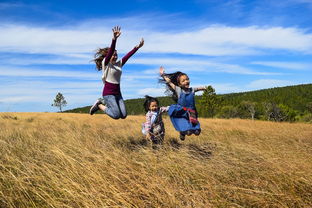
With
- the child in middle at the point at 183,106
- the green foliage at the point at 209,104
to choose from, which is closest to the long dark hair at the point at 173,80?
the child in middle at the point at 183,106

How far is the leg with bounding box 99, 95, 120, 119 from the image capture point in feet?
19.9

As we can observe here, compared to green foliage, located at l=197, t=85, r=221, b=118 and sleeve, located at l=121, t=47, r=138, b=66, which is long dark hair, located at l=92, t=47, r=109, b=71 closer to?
sleeve, located at l=121, t=47, r=138, b=66

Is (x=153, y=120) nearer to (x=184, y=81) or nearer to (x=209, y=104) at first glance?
(x=184, y=81)

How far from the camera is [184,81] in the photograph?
20.4 feet

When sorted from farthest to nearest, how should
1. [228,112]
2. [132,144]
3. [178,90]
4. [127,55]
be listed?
[228,112] < [127,55] < [132,144] < [178,90]

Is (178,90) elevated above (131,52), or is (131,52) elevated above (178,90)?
(131,52)

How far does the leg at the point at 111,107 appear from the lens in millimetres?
6066

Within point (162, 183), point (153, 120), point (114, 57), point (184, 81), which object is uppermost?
point (114, 57)

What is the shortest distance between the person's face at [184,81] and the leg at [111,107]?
1.51 meters

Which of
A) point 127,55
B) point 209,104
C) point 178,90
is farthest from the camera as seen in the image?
point 209,104

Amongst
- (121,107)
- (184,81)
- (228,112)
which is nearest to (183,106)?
(184,81)

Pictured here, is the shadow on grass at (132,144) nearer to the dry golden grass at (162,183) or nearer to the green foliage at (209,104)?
the dry golden grass at (162,183)

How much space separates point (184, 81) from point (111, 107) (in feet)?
5.61

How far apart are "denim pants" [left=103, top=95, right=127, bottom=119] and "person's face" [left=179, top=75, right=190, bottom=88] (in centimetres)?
137
